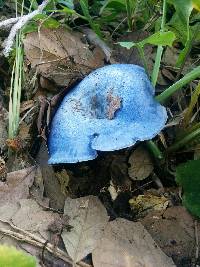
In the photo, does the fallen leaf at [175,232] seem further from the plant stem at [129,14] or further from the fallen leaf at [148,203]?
the plant stem at [129,14]

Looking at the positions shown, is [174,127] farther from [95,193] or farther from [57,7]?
[57,7]

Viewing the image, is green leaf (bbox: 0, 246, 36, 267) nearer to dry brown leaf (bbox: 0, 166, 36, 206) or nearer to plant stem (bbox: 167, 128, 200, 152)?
dry brown leaf (bbox: 0, 166, 36, 206)

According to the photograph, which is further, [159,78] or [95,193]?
[159,78]

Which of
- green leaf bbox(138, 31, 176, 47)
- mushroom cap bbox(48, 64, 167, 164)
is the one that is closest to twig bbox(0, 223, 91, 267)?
mushroom cap bbox(48, 64, 167, 164)

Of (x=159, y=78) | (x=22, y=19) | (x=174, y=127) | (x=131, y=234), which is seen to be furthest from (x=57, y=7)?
(x=131, y=234)

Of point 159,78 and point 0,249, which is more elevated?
point 0,249

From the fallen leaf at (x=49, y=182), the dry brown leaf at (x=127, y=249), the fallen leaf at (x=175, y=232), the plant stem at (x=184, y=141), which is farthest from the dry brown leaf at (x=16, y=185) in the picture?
the plant stem at (x=184, y=141)
